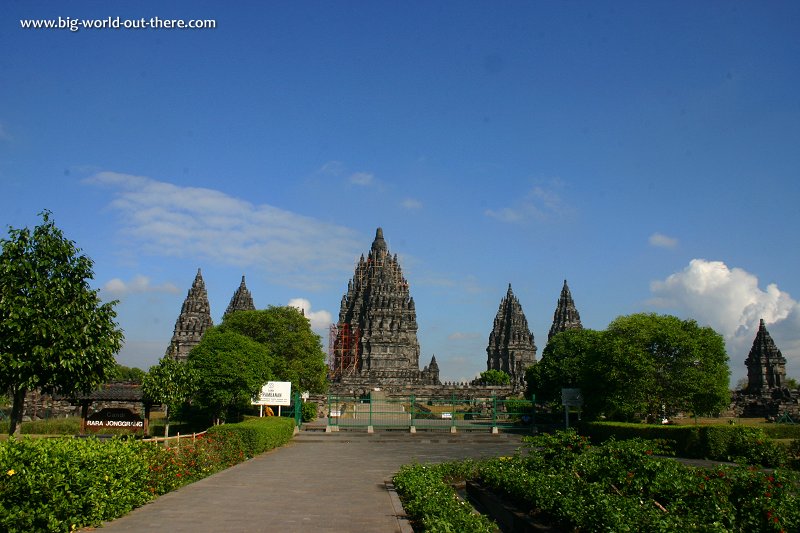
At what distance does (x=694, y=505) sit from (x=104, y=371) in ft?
50.5

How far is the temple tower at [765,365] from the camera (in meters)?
93.8

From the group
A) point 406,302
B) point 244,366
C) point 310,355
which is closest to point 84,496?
point 244,366

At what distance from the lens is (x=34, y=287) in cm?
1712

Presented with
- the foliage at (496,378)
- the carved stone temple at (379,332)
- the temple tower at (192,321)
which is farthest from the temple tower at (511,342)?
the temple tower at (192,321)

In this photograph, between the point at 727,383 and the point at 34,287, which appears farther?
the point at 727,383

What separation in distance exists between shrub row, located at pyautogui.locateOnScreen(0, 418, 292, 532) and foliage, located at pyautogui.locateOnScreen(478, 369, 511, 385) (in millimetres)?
117232

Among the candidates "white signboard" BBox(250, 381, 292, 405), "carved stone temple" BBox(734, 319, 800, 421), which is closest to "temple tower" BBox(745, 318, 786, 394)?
"carved stone temple" BBox(734, 319, 800, 421)

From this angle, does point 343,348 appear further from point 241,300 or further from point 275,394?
point 275,394

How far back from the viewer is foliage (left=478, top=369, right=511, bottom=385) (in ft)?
424

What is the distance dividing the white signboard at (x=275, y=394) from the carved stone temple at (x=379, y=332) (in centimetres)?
6715

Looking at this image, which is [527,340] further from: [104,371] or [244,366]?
[104,371]

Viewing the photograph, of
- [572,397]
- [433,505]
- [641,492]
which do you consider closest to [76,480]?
[433,505]

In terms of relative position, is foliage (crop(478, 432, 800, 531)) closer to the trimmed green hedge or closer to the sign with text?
the trimmed green hedge

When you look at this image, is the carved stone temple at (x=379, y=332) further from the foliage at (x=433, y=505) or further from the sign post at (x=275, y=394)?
the foliage at (x=433, y=505)
